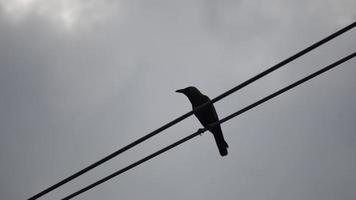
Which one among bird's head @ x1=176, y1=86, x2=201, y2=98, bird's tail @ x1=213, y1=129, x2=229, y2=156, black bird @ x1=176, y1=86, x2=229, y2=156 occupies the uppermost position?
bird's head @ x1=176, y1=86, x2=201, y2=98

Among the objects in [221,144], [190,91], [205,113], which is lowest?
[221,144]

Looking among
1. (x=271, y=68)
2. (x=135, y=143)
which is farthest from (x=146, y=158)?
(x=271, y=68)

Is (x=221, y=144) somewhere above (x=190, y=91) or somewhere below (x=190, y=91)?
below

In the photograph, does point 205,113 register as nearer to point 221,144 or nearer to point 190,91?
point 190,91

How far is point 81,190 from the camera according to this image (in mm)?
4219

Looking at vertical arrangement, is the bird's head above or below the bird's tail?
above

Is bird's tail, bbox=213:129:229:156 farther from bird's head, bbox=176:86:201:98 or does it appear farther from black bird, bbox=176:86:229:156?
bird's head, bbox=176:86:201:98

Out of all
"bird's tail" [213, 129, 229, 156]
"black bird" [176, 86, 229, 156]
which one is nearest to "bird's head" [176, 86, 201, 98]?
"black bird" [176, 86, 229, 156]

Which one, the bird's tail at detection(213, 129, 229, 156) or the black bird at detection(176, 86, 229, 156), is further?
the bird's tail at detection(213, 129, 229, 156)

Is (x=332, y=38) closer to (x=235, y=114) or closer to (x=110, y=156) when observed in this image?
(x=235, y=114)

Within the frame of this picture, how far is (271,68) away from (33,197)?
260 cm

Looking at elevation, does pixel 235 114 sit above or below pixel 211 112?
below

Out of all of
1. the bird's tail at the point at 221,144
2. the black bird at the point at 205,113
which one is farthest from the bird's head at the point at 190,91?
the bird's tail at the point at 221,144

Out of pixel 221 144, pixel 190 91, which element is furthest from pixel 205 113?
pixel 221 144
